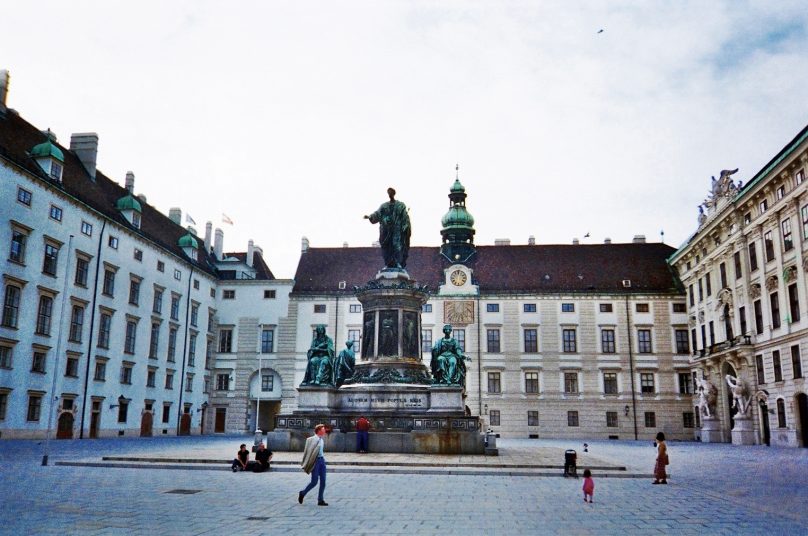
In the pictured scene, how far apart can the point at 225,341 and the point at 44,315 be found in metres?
23.7

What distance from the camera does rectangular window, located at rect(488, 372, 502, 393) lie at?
5966 cm

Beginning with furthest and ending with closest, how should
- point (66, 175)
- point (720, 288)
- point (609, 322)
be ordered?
point (609, 322) < point (720, 288) < point (66, 175)

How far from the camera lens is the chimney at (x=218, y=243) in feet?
226

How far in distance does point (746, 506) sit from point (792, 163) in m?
30.1

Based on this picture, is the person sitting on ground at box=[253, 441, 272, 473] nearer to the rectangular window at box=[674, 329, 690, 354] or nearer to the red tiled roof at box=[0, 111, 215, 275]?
the red tiled roof at box=[0, 111, 215, 275]

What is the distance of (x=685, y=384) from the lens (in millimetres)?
58438

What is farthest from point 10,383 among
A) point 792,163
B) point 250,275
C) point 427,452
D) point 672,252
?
point 672,252

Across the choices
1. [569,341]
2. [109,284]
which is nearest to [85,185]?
[109,284]

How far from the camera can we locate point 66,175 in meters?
45.1

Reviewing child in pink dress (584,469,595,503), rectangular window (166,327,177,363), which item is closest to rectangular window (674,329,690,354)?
rectangular window (166,327,177,363)

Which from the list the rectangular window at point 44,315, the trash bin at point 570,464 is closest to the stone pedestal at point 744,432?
the trash bin at point 570,464

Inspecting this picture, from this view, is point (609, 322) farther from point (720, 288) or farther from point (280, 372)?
point (280, 372)

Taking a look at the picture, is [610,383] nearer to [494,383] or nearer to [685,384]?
[685,384]

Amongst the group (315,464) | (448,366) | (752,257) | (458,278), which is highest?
(458,278)
